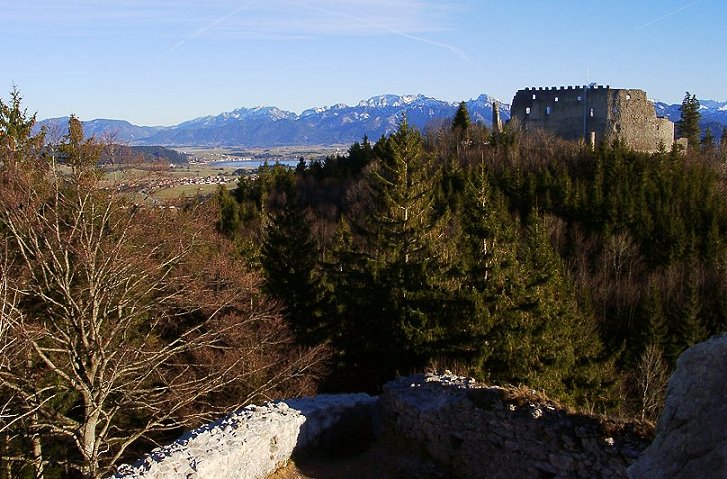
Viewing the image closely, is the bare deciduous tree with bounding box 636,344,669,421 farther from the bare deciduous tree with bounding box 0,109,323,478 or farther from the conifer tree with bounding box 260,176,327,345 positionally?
the bare deciduous tree with bounding box 0,109,323,478

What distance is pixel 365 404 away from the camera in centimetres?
1410

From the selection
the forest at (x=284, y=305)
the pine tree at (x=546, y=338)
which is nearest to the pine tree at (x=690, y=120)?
the forest at (x=284, y=305)

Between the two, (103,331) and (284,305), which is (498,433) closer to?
(103,331)

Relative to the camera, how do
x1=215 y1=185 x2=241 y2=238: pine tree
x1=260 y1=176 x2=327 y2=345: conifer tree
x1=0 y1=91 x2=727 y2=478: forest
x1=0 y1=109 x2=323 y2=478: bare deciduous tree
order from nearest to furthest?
x1=0 y1=109 x2=323 y2=478: bare deciduous tree → x1=0 y1=91 x2=727 y2=478: forest → x1=260 y1=176 x2=327 y2=345: conifer tree → x1=215 y1=185 x2=241 y2=238: pine tree

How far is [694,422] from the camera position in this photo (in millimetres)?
5922

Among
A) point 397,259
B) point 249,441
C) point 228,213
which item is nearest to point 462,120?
point 228,213

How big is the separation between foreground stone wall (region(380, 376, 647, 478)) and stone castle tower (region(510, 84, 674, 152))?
36.6 meters

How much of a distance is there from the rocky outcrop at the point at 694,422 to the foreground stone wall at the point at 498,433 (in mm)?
3097

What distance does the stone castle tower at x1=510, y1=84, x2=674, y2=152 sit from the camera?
4412 centimetres

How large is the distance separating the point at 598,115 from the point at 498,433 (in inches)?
1520

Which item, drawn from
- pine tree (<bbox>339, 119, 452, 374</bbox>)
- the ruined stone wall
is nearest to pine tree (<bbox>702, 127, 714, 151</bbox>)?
the ruined stone wall

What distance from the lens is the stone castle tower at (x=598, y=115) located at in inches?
1737

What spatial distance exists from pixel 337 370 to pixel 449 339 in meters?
4.72

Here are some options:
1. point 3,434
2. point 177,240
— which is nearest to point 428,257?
point 177,240
